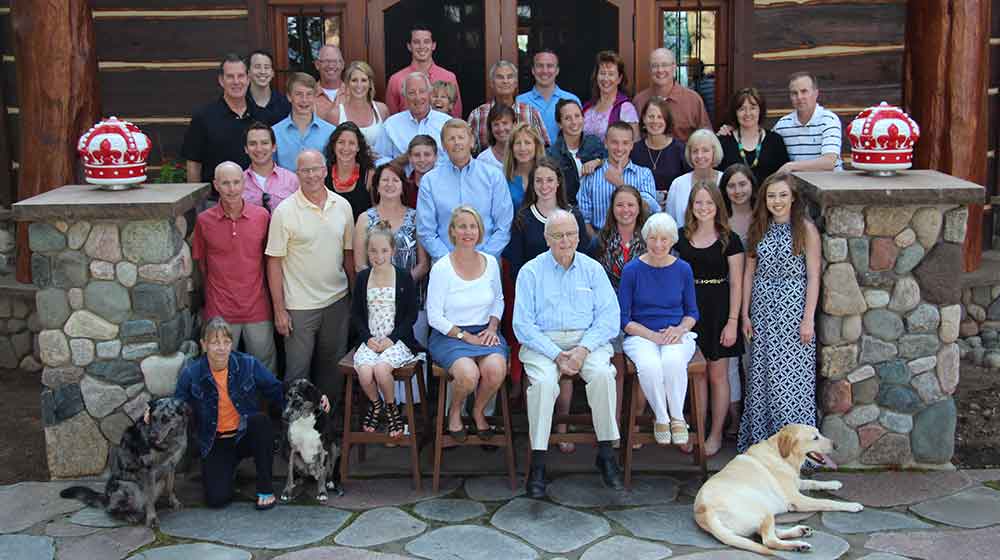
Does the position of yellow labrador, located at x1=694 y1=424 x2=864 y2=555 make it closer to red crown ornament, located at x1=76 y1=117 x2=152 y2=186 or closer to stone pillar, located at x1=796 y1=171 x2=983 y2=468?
stone pillar, located at x1=796 y1=171 x2=983 y2=468

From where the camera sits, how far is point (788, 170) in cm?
586

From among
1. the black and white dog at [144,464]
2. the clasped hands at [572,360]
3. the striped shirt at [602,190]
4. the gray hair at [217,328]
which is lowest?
the black and white dog at [144,464]

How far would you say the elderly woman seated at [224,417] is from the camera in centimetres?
506

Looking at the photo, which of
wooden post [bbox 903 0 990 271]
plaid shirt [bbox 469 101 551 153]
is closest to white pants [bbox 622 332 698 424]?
plaid shirt [bbox 469 101 551 153]

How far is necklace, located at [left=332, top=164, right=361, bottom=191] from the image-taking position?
5945mm

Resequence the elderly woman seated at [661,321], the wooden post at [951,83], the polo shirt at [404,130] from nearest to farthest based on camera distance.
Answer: the elderly woman seated at [661,321] < the polo shirt at [404,130] < the wooden post at [951,83]

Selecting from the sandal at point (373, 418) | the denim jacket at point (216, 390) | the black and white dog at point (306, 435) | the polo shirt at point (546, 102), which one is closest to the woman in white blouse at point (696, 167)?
the polo shirt at point (546, 102)

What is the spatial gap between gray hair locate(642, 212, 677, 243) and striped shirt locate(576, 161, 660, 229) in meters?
0.55

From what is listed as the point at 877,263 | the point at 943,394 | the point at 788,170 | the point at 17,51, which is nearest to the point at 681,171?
the point at 788,170

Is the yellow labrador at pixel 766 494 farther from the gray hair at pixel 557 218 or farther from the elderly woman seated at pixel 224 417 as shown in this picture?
the elderly woman seated at pixel 224 417

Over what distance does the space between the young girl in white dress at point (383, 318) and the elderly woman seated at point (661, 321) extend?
106 centimetres

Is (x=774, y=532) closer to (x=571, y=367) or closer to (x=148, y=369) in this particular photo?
(x=571, y=367)

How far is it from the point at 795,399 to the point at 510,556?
5.64ft

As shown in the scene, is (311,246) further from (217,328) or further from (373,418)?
(373,418)
